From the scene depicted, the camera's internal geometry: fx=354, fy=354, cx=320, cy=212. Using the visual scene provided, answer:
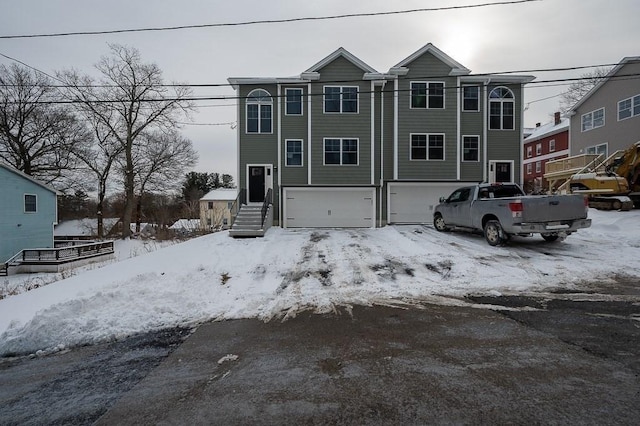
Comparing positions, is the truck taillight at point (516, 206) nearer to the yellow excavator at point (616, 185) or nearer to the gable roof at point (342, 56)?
the yellow excavator at point (616, 185)

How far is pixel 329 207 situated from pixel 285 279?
10211 millimetres

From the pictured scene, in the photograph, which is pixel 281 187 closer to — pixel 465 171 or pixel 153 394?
pixel 465 171

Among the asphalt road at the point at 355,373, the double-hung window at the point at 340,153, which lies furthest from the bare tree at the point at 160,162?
the asphalt road at the point at 355,373

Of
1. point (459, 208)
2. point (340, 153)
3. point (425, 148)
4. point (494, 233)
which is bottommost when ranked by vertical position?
point (494, 233)

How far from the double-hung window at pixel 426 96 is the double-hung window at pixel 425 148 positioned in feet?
4.93

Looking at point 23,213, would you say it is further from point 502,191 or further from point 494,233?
point 502,191

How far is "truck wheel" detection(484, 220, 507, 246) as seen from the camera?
33.7 feet

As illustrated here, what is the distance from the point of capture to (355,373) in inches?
139

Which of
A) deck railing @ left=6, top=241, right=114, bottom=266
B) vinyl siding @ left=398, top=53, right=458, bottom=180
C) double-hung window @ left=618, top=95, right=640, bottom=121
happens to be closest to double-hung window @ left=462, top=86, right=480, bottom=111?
vinyl siding @ left=398, top=53, right=458, bottom=180

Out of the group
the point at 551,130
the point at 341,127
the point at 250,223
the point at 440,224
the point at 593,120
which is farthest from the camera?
the point at 551,130

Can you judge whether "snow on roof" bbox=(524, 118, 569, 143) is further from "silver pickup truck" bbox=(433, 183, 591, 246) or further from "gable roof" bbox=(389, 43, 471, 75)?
"silver pickup truck" bbox=(433, 183, 591, 246)

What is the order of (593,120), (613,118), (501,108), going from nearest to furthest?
(501,108) < (613,118) < (593,120)

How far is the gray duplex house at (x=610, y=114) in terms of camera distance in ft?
72.9

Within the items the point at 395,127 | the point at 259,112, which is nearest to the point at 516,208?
the point at 395,127
